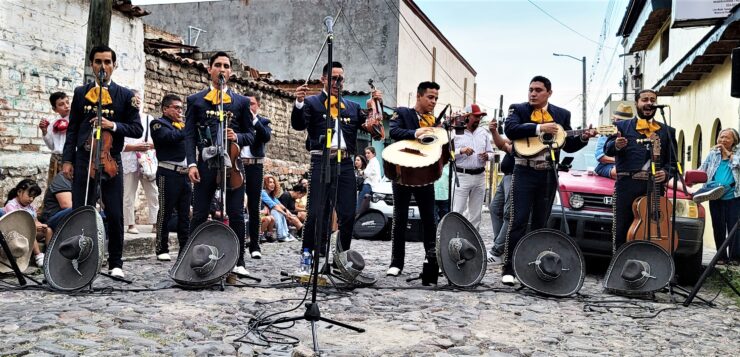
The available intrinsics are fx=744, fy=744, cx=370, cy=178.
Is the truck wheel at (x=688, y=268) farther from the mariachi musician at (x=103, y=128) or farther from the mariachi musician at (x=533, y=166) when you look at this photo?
the mariachi musician at (x=103, y=128)

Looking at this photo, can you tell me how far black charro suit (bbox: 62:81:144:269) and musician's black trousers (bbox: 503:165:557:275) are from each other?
3.61 metres

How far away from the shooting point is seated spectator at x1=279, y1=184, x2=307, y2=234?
13.4 meters

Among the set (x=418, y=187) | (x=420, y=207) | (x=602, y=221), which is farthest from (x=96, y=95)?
(x=602, y=221)

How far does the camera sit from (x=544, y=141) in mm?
7020

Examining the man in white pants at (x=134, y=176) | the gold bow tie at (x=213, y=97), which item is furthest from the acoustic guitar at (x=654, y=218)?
the man in white pants at (x=134, y=176)

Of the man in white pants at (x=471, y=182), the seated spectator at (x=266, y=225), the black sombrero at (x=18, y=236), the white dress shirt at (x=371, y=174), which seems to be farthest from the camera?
the white dress shirt at (x=371, y=174)

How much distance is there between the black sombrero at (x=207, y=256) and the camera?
6.36m

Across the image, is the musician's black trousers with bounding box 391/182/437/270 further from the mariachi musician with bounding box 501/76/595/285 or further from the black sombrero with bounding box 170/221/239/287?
the black sombrero with bounding box 170/221/239/287

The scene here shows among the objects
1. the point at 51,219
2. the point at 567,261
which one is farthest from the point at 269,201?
the point at 567,261

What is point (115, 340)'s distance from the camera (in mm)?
4398

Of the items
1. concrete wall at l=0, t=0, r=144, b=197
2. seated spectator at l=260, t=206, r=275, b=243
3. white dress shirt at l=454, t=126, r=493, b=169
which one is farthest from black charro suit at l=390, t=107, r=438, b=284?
concrete wall at l=0, t=0, r=144, b=197

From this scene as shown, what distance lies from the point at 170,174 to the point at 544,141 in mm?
4034

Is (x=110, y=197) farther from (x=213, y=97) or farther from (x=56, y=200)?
(x=56, y=200)

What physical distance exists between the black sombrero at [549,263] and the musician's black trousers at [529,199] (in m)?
0.36
